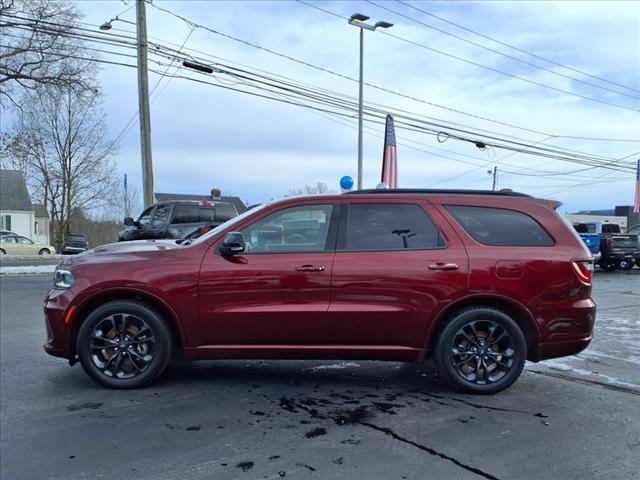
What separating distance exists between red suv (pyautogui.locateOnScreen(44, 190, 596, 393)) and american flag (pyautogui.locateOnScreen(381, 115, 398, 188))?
13878 mm

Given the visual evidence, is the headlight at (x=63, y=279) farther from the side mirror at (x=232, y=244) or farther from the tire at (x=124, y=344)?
the side mirror at (x=232, y=244)

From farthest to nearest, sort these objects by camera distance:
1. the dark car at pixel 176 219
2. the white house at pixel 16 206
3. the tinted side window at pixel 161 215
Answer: the white house at pixel 16 206 → the tinted side window at pixel 161 215 → the dark car at pixel 176 219

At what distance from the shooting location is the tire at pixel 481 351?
14.8ft

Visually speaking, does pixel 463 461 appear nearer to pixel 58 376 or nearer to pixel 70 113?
pixel 58 376

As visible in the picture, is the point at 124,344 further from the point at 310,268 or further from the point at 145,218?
the point at 145,218

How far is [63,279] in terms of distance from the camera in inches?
182

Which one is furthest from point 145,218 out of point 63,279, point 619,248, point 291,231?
point 619,248

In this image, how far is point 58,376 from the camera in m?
5.12

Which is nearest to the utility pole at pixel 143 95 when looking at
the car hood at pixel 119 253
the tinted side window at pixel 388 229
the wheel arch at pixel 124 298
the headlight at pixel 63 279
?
the car hood at pixel 119 253

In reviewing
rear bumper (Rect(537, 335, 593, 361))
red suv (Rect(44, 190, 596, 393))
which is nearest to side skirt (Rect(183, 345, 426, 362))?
red suv (Rect(44, 190, 596, 393))

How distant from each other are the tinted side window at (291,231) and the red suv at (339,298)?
12mm

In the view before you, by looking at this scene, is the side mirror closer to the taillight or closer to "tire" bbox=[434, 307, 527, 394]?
"tire" bbox=[434, 307, 527, 394]

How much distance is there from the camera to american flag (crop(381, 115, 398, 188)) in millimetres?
18453

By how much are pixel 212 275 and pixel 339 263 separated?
Answer: 3.56 feet
